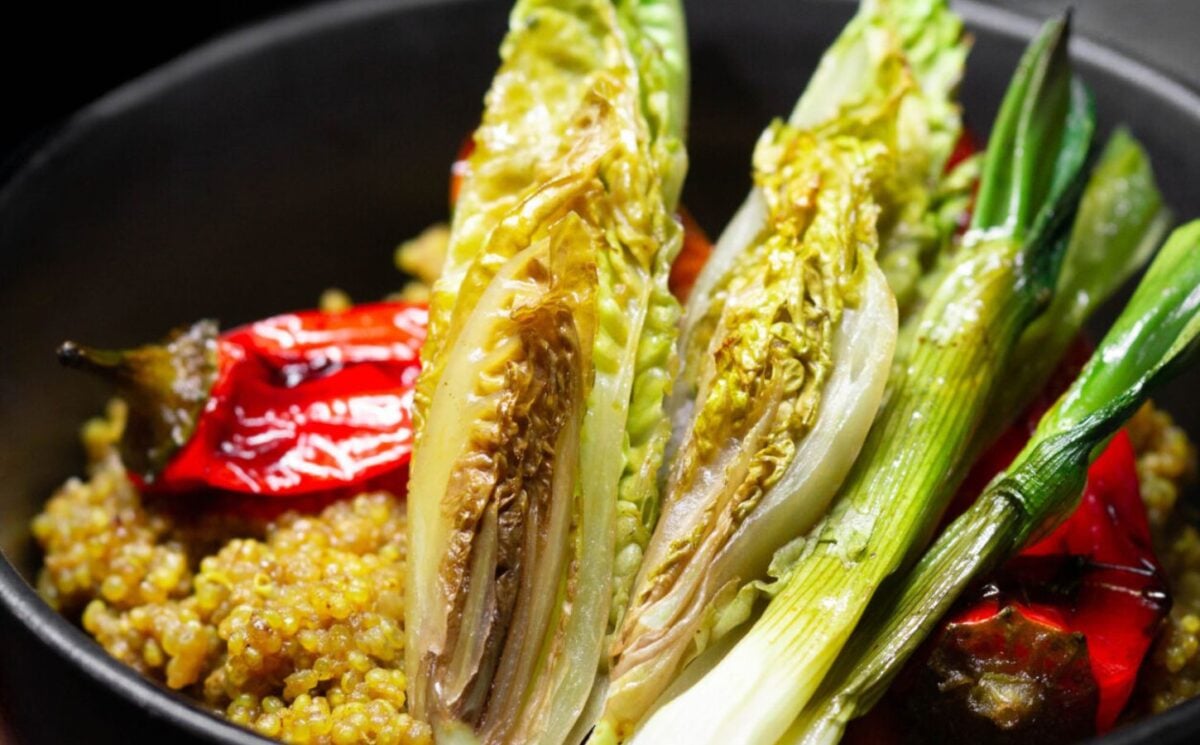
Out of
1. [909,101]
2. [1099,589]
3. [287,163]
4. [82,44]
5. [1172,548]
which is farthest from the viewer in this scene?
[82,44]

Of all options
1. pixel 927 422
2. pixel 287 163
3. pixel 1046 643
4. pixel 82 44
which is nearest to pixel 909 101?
pixel 927 422

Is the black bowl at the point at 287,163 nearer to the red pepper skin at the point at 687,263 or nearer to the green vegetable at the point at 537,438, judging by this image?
the red pepper skin at the point at 687,263

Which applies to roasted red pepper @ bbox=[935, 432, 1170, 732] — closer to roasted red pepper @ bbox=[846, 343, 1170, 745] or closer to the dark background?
roasted red pepper @ bbox=[846, 343, 1170, 745]

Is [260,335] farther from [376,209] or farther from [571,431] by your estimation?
[571,431]

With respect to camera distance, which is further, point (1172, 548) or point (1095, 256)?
point (1095, 256)

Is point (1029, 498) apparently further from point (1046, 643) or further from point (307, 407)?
point (307, 407)

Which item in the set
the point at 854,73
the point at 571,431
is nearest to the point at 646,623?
the point at 571,431

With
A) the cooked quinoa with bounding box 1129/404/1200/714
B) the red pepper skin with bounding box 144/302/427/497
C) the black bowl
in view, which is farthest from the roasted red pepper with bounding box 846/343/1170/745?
the red pepper skin with bounding box 144/302/427/497
